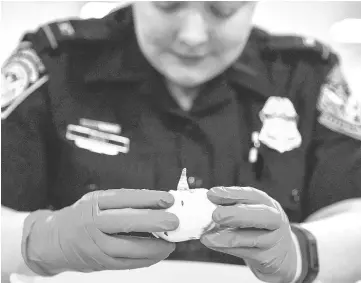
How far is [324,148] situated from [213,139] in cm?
16

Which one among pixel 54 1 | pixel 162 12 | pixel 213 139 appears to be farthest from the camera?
pixel 54 1

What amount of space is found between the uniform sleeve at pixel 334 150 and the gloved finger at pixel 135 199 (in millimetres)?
286

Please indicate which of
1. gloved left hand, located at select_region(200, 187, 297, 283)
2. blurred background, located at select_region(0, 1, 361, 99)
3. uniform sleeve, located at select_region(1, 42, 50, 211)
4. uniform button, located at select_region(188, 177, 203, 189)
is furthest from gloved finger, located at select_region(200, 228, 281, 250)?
blurred background, located at select_region(0, 1, 361, 99)

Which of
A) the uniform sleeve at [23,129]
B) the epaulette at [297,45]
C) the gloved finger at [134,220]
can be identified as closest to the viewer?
the gloved finger at [134,220]

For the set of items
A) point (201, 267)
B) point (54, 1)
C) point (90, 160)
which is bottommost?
point (201, 267)

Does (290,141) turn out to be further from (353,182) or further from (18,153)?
(18,153)

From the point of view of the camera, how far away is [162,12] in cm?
46

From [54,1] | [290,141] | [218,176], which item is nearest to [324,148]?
[290,141]

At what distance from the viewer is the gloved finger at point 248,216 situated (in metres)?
0.40

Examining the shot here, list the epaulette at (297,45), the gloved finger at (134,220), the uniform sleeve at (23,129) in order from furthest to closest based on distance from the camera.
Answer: the epaulette at (297,45), the uniform sleeve at (23,129), the gloved finger at (134,220)

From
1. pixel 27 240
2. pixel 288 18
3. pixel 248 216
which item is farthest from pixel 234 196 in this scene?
pixel 288 18

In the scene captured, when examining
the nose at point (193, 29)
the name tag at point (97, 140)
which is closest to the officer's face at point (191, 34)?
the nose at point (193, 29)

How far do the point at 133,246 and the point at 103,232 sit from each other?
3 centimetres

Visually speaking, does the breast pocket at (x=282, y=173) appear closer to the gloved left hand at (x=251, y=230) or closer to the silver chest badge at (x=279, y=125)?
the silver chest badge at (x=279, y=125)
